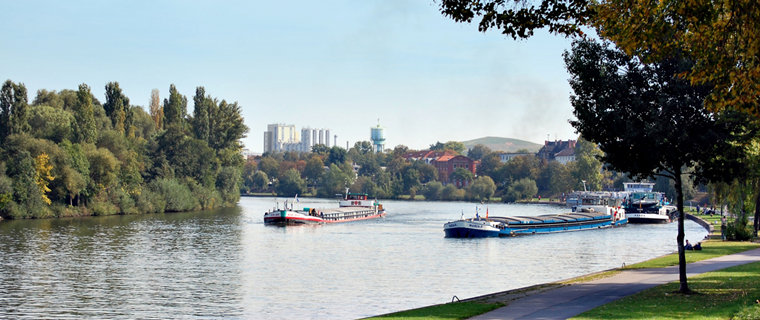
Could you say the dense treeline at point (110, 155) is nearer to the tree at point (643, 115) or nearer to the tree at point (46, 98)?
the tree at point (46, 98)

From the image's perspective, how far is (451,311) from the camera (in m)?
27.7

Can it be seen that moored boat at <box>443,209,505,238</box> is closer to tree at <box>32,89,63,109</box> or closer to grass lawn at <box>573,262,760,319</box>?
grass lawn at <box>573,262,760,319</box>

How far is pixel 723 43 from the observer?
21406 mm

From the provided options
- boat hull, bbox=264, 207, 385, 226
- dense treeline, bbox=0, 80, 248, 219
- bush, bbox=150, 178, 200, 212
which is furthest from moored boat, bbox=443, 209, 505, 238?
bush, bbox=150, 178, 200, 212

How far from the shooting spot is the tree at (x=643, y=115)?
3120 cm

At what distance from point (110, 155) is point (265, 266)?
62759mm

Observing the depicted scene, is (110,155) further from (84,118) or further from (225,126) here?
(225,126)

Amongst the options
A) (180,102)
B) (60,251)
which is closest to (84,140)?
(180,102)

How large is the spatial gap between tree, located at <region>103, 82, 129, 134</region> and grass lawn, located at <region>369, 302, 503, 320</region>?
340 feet

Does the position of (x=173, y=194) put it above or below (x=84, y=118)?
below

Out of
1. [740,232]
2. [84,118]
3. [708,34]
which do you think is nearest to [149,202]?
[84,118]

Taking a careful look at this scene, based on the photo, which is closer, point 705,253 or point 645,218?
point 705,253

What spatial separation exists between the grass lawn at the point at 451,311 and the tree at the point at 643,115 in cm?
804

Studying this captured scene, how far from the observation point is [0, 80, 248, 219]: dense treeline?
3922 inches
